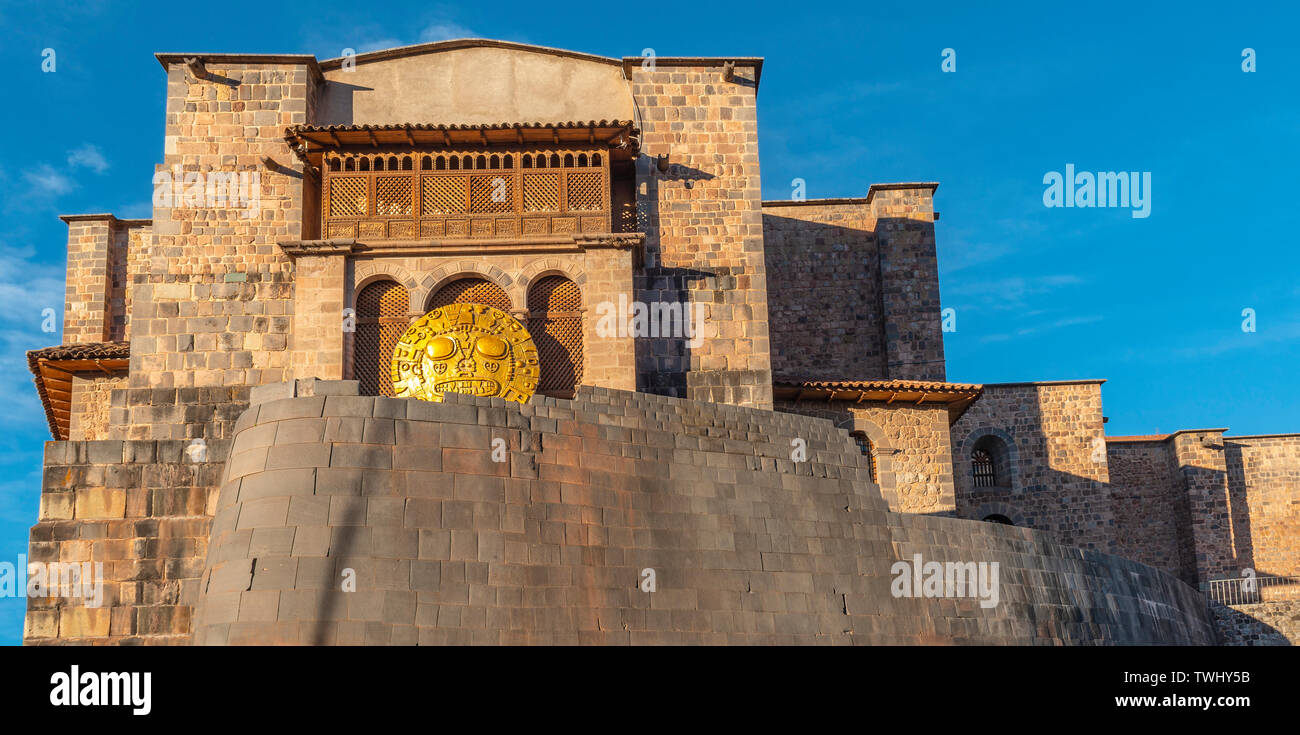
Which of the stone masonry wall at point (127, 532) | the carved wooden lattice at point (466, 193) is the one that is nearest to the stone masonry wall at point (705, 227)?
the carved wooden lattice at point (466, 193)

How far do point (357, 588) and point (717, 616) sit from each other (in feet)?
15.9

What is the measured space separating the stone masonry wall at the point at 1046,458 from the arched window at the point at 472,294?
14.5 m

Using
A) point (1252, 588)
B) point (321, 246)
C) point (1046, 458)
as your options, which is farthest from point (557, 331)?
point (1252, 588)

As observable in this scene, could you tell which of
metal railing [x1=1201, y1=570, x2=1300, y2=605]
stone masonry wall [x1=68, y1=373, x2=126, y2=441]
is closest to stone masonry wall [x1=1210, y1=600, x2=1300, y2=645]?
metal railing [x1=1201, y1=570, x2=1300, y2=605]

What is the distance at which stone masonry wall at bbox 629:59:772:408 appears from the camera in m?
24.1

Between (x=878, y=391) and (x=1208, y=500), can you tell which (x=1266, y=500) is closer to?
(x=1208, y=500)

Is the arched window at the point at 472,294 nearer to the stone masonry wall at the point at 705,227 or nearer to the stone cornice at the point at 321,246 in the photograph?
the stone cornice at the point at 321,246

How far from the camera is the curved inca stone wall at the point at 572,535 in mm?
14375

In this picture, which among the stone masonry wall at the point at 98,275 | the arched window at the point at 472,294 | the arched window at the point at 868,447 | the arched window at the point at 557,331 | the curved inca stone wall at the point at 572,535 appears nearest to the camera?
the curved inca stone wall at the point at 572,535

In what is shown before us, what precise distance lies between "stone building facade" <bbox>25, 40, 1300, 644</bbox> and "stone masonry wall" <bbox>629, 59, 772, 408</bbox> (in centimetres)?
6

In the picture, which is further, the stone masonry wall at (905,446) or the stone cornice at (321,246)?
the stone masonry wall at (905,446)

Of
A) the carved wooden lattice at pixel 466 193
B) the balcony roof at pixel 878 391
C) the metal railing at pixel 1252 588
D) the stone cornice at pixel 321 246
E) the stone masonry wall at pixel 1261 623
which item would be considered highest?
the carved wooden lattice at pixel 466 193
